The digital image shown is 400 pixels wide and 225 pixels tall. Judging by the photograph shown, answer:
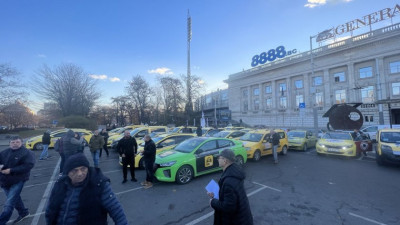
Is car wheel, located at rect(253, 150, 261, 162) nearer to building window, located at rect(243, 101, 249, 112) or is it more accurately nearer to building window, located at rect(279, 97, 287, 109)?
building window, located at rect(279, 97, 287, 109)

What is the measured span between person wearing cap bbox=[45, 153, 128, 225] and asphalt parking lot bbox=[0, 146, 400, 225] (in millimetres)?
2438

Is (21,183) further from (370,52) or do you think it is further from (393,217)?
(370,52)

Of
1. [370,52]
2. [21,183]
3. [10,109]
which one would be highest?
[370,52]

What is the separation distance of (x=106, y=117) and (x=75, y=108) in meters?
22.3

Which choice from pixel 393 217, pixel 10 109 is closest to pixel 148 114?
pixel 10 109

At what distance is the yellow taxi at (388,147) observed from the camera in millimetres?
7525

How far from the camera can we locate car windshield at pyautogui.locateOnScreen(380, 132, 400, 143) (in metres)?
8.11

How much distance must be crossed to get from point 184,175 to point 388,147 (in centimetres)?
866

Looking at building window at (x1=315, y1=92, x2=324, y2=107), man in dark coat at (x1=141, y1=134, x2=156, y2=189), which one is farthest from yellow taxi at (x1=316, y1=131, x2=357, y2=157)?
building window at (x1=315, y1=92, x2=324, y2=107)

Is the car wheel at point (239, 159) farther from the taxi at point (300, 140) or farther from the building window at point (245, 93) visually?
the building window at point (245, 93)

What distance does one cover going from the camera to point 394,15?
2812cm

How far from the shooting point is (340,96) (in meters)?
34.9

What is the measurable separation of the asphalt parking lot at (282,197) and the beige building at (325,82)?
15711mm

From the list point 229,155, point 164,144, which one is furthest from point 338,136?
point 229,155
